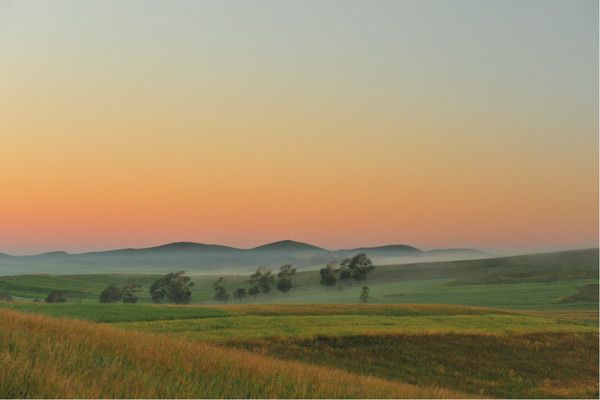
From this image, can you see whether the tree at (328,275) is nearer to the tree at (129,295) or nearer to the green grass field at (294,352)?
the green grass field at (294,352)

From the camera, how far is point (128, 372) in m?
9.84

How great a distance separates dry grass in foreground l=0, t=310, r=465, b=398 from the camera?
815 centimetres

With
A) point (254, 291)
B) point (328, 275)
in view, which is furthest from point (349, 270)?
point (254, 291)

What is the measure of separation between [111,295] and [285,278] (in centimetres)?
3338

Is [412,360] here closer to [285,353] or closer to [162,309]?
[285,353]

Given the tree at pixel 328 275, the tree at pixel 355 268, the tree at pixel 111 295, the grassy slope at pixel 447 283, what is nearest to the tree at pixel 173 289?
the tree at pixel 111 295

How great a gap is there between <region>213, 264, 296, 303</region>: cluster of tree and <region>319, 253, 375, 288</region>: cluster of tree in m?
6.90

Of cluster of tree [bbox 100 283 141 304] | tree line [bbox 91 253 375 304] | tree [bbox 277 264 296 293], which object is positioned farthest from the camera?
tree [bbox 277 264 296 293]

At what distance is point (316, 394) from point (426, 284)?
122m

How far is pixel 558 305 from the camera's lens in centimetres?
9462

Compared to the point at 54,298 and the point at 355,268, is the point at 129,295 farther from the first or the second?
the point at 355,268

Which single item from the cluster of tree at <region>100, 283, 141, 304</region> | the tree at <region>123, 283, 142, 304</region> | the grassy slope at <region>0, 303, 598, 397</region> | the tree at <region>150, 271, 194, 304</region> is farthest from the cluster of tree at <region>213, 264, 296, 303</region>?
the grassy slope at <region>0, 303, 598, 397</region>

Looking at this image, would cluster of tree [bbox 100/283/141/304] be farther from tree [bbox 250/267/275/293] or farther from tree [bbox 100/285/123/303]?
tree [bbox 250/267/275/293]

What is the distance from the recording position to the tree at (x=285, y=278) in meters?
118
